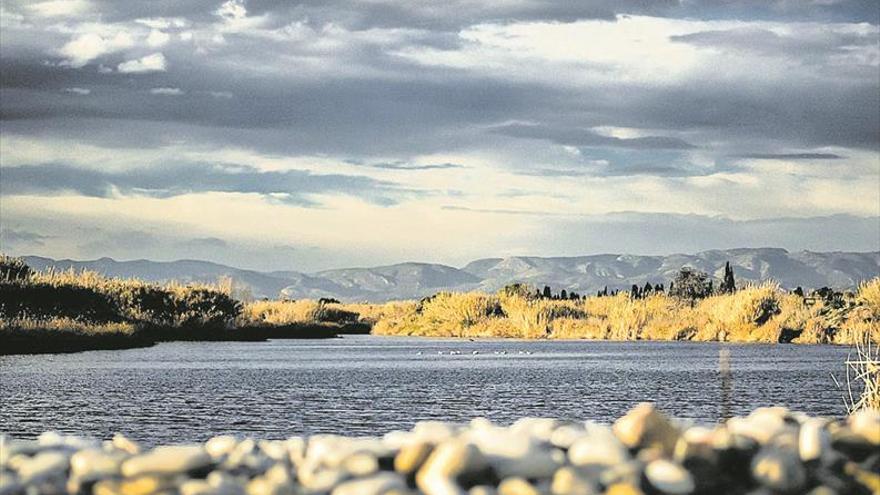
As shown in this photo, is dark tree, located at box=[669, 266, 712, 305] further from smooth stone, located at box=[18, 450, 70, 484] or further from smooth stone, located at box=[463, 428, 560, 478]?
smooth stone, located at box=[18, 450, 70, 484]

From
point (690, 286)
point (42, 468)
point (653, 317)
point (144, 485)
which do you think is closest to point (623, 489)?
point (144, 485)

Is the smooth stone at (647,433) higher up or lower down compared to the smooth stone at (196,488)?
higher up

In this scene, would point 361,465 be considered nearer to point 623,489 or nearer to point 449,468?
point 449,468

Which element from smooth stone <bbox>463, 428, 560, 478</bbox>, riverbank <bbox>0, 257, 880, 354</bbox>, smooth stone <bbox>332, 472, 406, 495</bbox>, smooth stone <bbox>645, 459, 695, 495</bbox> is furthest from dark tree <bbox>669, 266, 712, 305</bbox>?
smooth stone <bbox>332, 472, 406, 495</bbox>

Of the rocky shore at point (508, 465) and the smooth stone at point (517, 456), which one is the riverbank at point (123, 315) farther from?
the smooth stone at point (517, 456)

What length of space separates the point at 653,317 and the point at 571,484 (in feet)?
180

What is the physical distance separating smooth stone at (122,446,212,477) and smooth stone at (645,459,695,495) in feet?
8.33

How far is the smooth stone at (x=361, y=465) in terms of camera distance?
26.2 ft

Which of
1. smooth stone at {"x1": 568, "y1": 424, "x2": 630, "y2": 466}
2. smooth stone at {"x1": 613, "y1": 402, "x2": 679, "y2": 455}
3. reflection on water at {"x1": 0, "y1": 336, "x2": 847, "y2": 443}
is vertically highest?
smooth stone at {"x1": 613, "y1": 402, "x2": 679, "y2": 455}

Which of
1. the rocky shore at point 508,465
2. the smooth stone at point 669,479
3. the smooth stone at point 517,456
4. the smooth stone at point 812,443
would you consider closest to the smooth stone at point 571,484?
the rocky shore at point 508,465

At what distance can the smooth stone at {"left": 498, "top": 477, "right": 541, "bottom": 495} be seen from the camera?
7645 millimetres

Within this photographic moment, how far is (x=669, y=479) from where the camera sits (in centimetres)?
776

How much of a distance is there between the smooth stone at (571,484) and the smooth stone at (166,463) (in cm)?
201

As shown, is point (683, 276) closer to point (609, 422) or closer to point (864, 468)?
point (609, 422)
